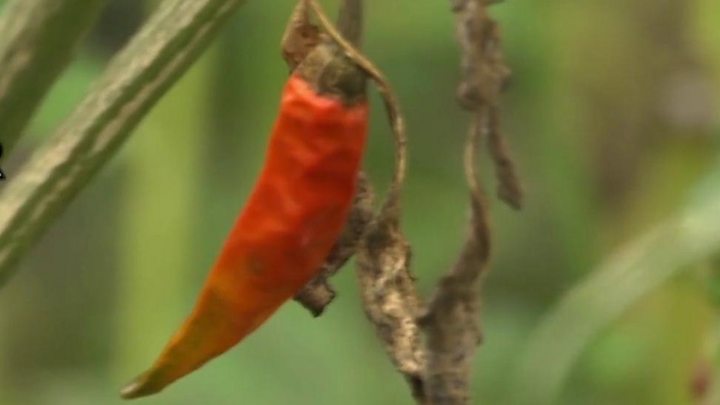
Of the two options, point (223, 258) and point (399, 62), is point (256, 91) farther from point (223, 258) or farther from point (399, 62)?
point (223, 258)

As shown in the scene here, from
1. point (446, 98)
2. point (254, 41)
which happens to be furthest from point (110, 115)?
point (446, 98)

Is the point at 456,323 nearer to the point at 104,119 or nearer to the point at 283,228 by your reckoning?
the point at 283,228

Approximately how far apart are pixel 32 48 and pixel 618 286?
0.73 metres

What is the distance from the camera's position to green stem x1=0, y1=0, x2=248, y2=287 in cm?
52

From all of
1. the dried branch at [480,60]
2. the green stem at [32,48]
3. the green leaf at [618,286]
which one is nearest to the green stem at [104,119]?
the green stem at [32,48]

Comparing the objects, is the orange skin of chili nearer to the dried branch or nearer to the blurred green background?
the dried branch

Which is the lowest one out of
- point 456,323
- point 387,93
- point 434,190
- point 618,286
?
point 434,190

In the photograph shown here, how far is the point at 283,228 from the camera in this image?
2.01 feet

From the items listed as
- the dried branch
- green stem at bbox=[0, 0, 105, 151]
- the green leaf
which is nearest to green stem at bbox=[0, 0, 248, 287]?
green stem at bbox=[0, 0, 105, 151]

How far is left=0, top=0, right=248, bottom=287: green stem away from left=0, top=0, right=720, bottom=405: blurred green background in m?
0.60

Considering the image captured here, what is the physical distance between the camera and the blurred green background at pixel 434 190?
1314mm

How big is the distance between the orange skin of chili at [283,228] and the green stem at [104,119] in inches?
3.5

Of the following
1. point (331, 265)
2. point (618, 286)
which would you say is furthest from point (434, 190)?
point (331, 265)

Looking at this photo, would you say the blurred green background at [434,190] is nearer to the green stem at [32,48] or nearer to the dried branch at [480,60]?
the dried branch at [480,60]
